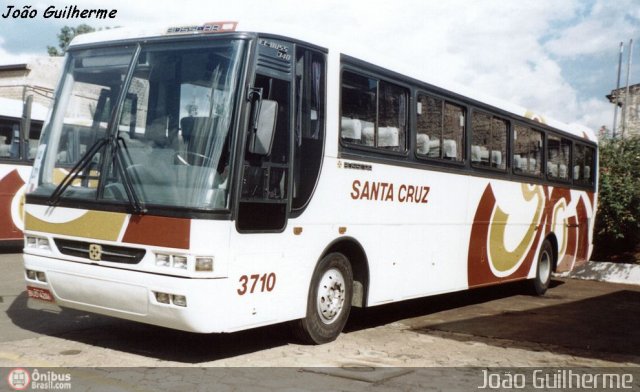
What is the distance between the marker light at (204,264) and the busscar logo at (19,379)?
62.7 inches

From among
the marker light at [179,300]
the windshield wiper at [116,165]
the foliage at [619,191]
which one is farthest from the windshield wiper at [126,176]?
the foliage at [619,191]

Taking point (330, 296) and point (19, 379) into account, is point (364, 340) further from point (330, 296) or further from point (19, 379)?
point (19, 379)

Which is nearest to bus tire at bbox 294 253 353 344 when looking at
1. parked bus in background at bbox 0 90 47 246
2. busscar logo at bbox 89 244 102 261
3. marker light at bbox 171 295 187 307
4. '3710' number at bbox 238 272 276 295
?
'3710' number at bbox 238 272 276 295

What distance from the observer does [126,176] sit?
6723 millimetres

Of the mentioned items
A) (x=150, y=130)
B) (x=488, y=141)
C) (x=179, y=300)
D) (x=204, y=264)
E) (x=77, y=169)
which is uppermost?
(x=488, y=141)

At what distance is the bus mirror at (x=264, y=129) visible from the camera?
22.0 feet

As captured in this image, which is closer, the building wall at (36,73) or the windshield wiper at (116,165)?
the windshield wiper at (116,165)

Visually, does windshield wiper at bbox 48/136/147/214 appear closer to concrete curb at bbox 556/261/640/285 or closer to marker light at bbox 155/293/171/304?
marker light at bbox 155/293/171/304

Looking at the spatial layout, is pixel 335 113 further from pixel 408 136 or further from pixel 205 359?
pixel 205 359

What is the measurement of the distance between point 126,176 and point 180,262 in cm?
96

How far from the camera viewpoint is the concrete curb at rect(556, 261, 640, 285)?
57.1 ft

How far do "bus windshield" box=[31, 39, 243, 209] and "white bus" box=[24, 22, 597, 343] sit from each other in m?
0.01

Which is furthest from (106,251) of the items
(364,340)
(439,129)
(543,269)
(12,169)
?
(12,169)

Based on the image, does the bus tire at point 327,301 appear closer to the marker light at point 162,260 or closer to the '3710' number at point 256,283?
the '3710' number at point 256,283
